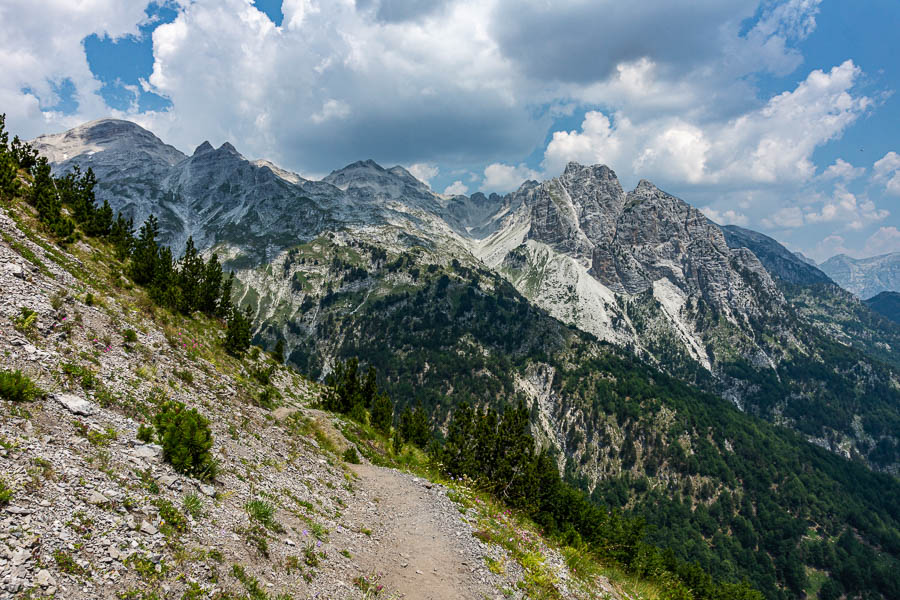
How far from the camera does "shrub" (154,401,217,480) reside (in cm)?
1289

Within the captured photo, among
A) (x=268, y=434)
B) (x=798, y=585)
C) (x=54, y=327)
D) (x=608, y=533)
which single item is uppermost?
(x=54, y=327)

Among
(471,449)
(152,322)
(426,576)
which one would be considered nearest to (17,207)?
(152,322)

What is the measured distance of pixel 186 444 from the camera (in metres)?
13.3

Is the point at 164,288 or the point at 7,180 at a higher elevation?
the point at 7,180

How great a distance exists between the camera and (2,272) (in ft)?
57.7

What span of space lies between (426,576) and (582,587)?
26.7ft

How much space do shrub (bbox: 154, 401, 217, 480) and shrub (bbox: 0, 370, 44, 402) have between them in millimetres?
3474

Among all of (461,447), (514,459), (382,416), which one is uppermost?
(514,459)

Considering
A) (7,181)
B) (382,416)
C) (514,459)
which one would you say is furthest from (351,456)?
(7,181)

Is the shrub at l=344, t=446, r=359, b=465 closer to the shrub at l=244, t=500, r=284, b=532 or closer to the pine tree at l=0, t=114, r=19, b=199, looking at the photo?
the shrub at l=244, t=500, r=284, b=532

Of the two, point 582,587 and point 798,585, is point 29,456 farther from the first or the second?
point 798,585

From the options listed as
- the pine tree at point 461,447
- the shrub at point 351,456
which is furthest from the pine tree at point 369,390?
the shrub at point 351,456

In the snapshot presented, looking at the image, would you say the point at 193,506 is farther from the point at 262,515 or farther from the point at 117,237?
the point at 117,237

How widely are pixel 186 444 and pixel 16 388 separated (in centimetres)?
461
